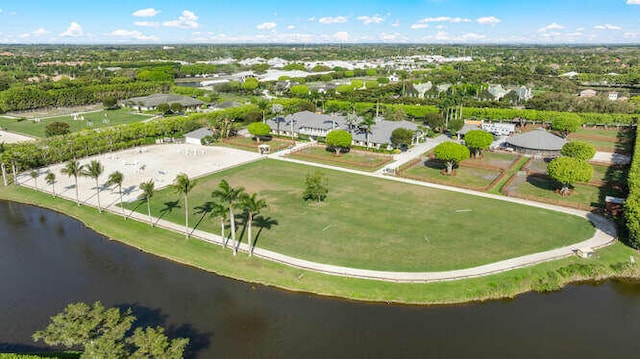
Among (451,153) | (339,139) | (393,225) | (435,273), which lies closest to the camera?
(435,273)

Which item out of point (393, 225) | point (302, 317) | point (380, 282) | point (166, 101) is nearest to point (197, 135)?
point (166, 101)

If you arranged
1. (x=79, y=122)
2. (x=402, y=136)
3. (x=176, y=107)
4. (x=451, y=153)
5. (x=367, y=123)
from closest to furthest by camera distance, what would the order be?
(x=451, y=153) < (x=402, y=136) < (x=367, y=123) < (x=79, y=122) < (x=176, y=107)

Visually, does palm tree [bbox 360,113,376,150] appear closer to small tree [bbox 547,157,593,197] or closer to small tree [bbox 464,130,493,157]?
small tree [bbox 464,130,493,157]

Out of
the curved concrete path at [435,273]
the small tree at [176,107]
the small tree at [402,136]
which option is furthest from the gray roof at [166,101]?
the curved concrete path at [435,273]

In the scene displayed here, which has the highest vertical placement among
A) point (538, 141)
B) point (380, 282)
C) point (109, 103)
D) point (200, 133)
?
point (109, 103)

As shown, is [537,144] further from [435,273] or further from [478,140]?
[435,273]
